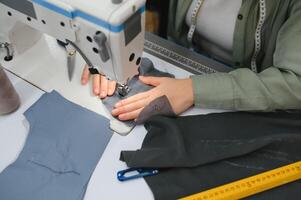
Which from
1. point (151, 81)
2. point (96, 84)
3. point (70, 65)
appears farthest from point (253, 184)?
point (70, 65)

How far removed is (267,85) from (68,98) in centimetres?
57

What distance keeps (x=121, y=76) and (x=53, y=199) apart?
1.08 feet

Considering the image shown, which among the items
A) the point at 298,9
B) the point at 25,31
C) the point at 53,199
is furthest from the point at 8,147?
the point at 298,9

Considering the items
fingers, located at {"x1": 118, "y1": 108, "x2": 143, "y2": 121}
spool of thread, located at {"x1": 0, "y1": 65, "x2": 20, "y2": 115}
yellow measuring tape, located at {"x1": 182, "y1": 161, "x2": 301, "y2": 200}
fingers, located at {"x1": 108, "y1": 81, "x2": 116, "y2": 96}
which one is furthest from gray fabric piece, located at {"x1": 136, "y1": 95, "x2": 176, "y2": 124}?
spool of thread, located at {"x1": 0, "y1": 65, "x2": 20, "y2": 115}

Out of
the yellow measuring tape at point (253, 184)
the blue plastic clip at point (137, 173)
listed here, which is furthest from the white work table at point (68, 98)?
the yellow measuring tape at point (253, 184)

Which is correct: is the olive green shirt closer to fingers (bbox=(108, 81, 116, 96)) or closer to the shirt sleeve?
the shirt sleeve

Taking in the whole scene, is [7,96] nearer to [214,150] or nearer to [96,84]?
[96,84]

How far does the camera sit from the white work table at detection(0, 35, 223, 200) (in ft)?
2.56

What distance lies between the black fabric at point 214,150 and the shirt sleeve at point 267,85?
0.04m

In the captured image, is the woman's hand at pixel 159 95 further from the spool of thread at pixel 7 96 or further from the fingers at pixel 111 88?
the spool of thread at pixel 7 96

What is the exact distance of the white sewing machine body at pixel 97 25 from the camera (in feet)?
2.06

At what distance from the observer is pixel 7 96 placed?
86 cm

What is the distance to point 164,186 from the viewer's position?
30.5 inches

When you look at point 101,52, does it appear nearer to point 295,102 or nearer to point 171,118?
point 171,118
